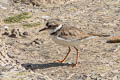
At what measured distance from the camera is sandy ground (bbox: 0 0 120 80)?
8719mm

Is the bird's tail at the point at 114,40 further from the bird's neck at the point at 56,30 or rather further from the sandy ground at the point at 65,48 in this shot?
the bird's neck at the point at 56,30

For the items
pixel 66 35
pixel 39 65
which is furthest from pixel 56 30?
pixel 39 65

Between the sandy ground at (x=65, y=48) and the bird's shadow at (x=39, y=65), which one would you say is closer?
the sandy ground at (x=65, y=48)

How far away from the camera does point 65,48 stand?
35.3 feet

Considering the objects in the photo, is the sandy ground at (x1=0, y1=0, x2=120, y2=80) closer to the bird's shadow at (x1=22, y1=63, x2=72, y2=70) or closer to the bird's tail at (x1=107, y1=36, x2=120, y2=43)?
the bird's shadow at (x1=22, y1=63, x2=72, y2=70)

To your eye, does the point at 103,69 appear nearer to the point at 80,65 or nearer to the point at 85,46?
the point at 80,65

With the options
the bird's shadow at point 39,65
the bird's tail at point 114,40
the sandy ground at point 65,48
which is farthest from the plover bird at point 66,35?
the bird's tail at point 114,40

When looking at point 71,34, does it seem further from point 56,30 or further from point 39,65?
point 39,65

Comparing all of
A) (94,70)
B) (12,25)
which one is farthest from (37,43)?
(94,70)

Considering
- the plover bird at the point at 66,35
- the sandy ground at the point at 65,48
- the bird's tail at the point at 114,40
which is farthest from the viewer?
A: the bird's tail at the point at 114,40

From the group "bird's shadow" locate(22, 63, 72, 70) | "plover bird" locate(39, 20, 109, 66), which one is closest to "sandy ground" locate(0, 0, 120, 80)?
"bird's shadow" locate(22, 63, 72, 70)

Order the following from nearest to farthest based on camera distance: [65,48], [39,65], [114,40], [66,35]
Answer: [66,35]
[39,65]
[65,48]
[114,40]

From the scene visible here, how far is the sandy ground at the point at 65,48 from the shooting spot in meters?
8.72

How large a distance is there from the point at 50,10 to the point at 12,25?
2166 mm
